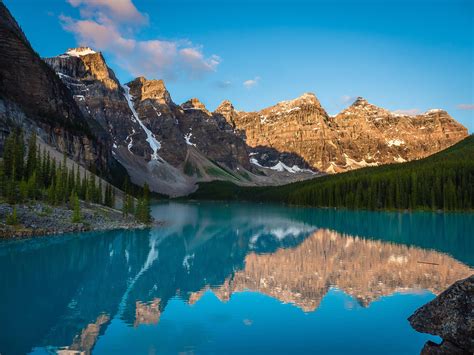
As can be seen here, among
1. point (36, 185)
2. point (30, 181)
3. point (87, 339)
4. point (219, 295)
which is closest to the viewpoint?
point (87, 339)

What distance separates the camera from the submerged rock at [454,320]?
473 inches

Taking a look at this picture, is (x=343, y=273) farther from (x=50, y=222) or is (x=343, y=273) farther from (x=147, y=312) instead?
(x=50, y=222)

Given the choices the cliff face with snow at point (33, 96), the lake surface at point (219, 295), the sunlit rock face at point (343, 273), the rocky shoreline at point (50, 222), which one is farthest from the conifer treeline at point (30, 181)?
the cliff face with snow at point (33, 96)

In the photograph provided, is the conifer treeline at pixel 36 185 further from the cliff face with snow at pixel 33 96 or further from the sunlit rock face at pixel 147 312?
→ the cliff face with snow at pixel 33 96

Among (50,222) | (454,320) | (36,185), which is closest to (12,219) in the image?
(50,222)

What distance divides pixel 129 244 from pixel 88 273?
18739 millimetres

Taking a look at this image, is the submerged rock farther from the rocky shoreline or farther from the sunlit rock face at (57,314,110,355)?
the rocky shoreline

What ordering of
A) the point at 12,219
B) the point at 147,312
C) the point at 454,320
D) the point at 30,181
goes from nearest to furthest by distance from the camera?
1. the point at 454,320
2. the point at 147,312
3. the point at 12,219
4. the point at 30,181

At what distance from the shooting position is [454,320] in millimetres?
12383

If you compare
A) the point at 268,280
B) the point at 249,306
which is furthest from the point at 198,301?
the point at 268,280

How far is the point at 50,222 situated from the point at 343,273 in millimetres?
43984

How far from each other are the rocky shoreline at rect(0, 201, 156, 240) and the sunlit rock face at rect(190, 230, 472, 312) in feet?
99.9

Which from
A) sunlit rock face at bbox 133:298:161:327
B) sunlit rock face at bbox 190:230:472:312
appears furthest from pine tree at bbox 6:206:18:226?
sunlit rock face at bbox 133:298:161:327

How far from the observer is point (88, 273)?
33375 mm
